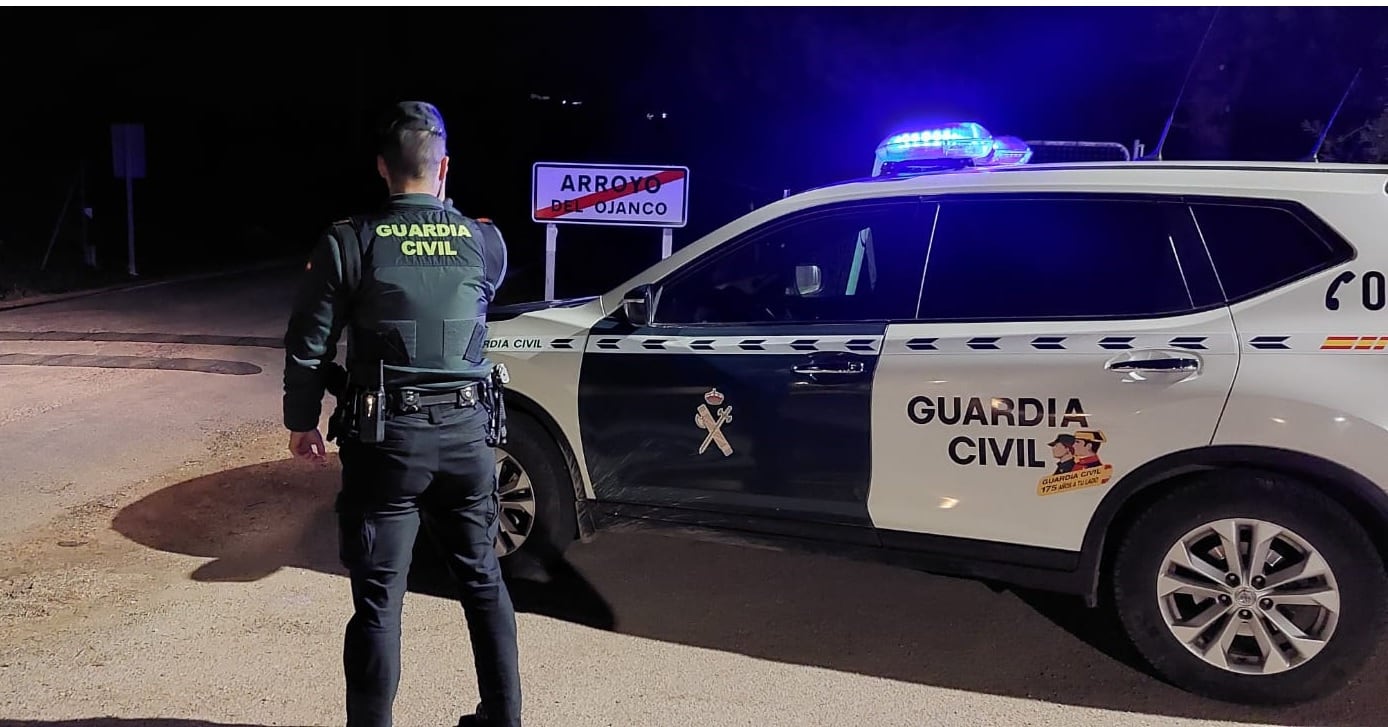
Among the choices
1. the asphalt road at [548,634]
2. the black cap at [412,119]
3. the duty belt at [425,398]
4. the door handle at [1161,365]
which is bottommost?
the asphalt road at [548,634]

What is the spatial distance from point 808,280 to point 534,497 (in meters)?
1.39

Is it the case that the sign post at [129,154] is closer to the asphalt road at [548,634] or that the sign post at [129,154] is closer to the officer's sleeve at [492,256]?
the asphalt road at [548,634]

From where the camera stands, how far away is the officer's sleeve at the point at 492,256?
9.34ft

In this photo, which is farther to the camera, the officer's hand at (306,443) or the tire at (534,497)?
the tire at (534,497)

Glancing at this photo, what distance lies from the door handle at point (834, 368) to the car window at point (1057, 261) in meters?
0.29

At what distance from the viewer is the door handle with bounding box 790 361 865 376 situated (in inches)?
143

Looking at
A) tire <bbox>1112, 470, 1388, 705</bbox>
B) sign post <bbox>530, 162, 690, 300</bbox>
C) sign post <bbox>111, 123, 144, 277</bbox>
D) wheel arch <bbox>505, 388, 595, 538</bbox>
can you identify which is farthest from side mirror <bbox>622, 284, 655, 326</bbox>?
sign post <bbox>111, 123, 144, 277</bbox>

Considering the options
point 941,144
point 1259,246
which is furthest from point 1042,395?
point 941,144

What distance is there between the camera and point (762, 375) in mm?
3773

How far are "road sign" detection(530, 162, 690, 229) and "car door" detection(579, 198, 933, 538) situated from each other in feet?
10.6

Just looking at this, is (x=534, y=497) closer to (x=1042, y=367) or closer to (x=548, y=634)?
(x=548, y=634)

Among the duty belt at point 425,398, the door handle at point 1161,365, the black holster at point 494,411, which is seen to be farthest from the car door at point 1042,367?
the duty belt at point 425,398

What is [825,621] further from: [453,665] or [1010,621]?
[453,665]

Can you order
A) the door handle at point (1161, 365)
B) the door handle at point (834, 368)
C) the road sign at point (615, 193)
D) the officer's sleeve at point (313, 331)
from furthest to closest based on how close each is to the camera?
the road sign at point (615, 193), the door handle at point (834, 368), the door handle at point (1161, 365), the officer's sleeve at point (313, 331)
